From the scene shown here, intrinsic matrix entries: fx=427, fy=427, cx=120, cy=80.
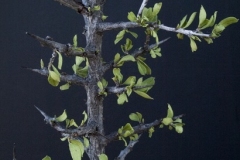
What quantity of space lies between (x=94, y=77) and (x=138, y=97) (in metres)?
1.02

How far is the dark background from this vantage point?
166 centimetres

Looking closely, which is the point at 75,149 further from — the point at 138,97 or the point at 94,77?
the point at 138,97

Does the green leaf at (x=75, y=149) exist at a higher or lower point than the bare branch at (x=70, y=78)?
lower

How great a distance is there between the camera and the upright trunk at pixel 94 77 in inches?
27.7

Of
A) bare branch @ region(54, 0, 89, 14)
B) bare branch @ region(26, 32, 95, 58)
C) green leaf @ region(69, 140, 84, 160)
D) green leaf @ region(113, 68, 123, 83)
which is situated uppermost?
bare branch @ region(54, 0, 89, 14)

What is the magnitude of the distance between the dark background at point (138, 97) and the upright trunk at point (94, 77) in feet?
3.19

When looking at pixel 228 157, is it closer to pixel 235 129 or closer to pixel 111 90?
pixel 235 129

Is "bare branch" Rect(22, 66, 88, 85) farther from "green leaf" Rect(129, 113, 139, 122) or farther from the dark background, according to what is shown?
the dark background

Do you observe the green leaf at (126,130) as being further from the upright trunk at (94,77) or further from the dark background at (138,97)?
the dark background at (138,97)

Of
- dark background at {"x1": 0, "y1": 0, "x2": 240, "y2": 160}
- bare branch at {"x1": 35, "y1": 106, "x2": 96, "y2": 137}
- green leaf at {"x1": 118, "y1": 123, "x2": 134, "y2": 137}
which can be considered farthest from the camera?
dark background at {"x1": 0, "y1": 0, "x2": 240, "y2": 160}

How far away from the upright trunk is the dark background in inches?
38.3

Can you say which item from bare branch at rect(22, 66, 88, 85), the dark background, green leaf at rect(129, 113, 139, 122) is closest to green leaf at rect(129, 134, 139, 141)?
green leaf at rect(129, 113, 139, 122)

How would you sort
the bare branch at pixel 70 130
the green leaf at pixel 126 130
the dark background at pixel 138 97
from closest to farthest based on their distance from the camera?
1. the bare branch at pixel 70 130
2. the green leaf at pixel 126 130
3. the dark background at pixel 138 97

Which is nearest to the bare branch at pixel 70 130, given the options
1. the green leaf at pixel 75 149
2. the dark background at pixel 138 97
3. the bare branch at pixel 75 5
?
the green leaf at pixel 75 149
